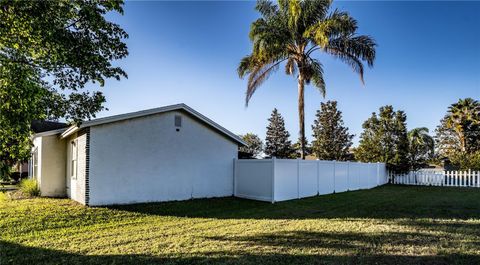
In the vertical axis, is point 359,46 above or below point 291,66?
above

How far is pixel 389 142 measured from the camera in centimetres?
2133

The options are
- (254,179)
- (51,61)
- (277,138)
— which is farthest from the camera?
(277,138)

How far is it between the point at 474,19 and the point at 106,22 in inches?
551

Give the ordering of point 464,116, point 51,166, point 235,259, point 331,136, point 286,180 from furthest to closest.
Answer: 1. point 331,136
2. point 464,116
3. point 51,166
4. point 286,180
5. point 235,259

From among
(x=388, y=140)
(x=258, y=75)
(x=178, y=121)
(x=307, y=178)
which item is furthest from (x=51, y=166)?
(x=388, y=140)

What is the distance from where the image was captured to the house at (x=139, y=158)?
34.7ft

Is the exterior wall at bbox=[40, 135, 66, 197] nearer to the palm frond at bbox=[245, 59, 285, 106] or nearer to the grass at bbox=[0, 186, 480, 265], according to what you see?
the grass at bbox=[0, 186, 480, 265]

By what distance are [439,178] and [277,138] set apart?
17321 millimetres

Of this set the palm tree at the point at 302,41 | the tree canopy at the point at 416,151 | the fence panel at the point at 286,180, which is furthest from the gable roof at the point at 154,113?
the tree canopy at the point at 416,151

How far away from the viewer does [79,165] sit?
11.4m

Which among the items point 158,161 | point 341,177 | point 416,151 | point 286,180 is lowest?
point 341,177

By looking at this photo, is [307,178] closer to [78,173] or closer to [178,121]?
[178,121]

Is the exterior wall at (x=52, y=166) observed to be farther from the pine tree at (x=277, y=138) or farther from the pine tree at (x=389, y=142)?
the pine tree at (x=277, y=138)

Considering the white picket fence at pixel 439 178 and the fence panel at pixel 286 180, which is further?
the white picket fence at pixel 439 178
